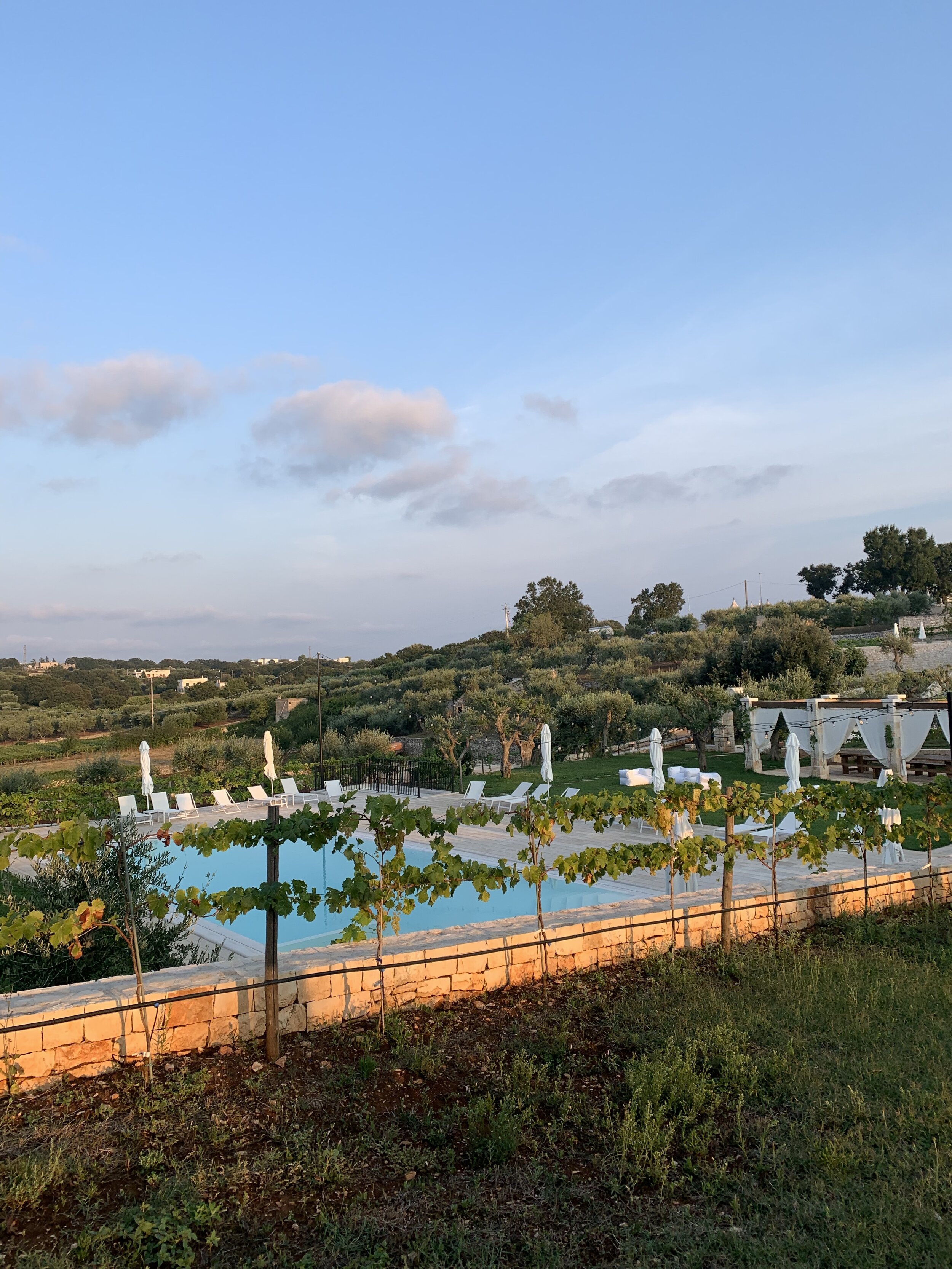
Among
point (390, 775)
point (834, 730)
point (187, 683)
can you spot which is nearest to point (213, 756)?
point (390, 775)

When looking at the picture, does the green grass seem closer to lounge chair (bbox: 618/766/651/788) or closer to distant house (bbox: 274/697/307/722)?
distant house (bbox: 274/697/307/722)

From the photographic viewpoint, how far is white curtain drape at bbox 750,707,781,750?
698 inches

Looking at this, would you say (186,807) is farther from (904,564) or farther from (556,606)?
(904,564)

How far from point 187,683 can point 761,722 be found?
47.7m

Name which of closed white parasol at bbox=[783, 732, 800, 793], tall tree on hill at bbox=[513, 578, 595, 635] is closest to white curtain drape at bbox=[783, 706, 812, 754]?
closed white parasol at bbox=[783, 732, 800, 793]

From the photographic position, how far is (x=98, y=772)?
61.2ft

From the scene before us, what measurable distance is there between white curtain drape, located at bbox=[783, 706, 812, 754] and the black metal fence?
7845 millimetres

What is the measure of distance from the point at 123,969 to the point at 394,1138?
2.94 meters

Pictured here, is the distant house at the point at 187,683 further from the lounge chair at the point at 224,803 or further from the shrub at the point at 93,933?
the shrub at the point at 93,933

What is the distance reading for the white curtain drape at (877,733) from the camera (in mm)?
14953

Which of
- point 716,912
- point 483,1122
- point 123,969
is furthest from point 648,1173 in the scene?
point 123,969

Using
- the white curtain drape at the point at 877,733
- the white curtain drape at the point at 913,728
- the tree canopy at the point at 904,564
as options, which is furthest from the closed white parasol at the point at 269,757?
the tree canopy at the point at 904,564

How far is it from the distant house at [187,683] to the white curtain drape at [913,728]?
47406 millimetres

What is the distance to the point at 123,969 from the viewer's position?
5.04 metres
